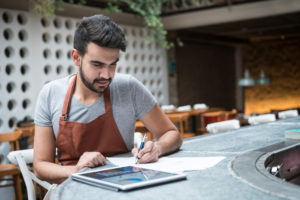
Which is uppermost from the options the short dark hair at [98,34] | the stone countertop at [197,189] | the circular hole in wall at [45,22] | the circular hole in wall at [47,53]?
the circular hole in wall at [45,22]

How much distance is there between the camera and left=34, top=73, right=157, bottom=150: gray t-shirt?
195cm

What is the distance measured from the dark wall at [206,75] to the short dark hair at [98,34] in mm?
8712

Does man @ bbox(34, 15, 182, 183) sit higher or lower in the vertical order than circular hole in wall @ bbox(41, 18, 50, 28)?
lower

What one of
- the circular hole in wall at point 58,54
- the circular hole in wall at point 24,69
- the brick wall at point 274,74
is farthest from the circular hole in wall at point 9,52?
the brick wall at point 274,74

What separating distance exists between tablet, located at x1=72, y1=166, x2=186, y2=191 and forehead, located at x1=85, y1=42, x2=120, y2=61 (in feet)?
1.74

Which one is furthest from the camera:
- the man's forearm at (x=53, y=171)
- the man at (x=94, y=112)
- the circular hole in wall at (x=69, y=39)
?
the circular hole in wall at (x=69, y=39)

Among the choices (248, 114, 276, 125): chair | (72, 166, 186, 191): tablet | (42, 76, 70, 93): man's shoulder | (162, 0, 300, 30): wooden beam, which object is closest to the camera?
(72, 166, 186, 191): tablet

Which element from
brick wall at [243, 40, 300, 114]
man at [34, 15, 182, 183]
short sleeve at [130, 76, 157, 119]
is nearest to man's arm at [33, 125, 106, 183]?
man at [34, 15, 182, 183]

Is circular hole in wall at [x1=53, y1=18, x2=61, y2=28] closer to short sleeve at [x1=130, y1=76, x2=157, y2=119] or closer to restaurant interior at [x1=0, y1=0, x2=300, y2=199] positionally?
restaurant interior at [x1=0, y1=0, x2=300, y2=199]

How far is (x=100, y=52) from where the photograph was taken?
1.78 meters

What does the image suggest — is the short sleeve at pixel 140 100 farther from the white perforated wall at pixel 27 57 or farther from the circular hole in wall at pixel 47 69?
the circular hole in wall at pixel 47 69

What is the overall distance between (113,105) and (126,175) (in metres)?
0.66

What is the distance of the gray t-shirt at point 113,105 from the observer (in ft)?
6.40

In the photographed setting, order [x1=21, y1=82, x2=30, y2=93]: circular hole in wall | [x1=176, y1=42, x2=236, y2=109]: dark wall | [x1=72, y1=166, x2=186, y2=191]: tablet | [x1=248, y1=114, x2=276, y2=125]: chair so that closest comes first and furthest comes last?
[x1=72, y1=166, x2=186, y2=191]: tablet → [x1=248, y1=114, x2=276, y2=125]: chair → [x1=21, y1=82, x2=30, y2=93]: circular hole in wall → [x1=176, y1=42, x2=236, y2=109]: dark wall
